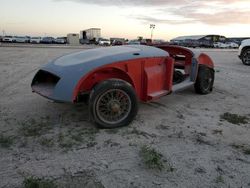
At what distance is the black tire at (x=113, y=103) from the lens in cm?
414

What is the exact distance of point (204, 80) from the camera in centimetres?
653

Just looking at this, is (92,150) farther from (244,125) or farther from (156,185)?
(244,125)

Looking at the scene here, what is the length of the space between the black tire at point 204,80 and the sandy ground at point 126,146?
0.77 meters

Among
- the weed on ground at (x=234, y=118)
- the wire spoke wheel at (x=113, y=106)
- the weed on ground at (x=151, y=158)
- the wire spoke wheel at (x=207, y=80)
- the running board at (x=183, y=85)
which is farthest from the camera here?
the wire spoke wheel at (x=207, y=80)

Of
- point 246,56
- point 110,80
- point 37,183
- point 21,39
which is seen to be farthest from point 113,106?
point 21,39

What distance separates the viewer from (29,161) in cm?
327

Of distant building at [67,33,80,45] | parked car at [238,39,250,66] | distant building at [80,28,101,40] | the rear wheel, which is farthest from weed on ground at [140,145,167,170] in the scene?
distant building at [80,28,101,40]

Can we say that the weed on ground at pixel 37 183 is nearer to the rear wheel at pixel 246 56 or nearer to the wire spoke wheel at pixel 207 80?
the wire spoke wheel at pixel 207 80

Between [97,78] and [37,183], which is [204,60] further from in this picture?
[37,183]

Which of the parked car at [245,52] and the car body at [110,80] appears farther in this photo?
the parked car at [245,52]

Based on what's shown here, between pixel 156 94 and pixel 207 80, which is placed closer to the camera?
pixel 156 94

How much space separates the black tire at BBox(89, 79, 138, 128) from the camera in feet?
13.6

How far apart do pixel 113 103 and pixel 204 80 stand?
10.00 feet

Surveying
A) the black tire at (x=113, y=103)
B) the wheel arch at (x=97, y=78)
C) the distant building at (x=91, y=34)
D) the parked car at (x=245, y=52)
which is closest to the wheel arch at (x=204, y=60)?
the wheel arch at (x=97, y=78)
